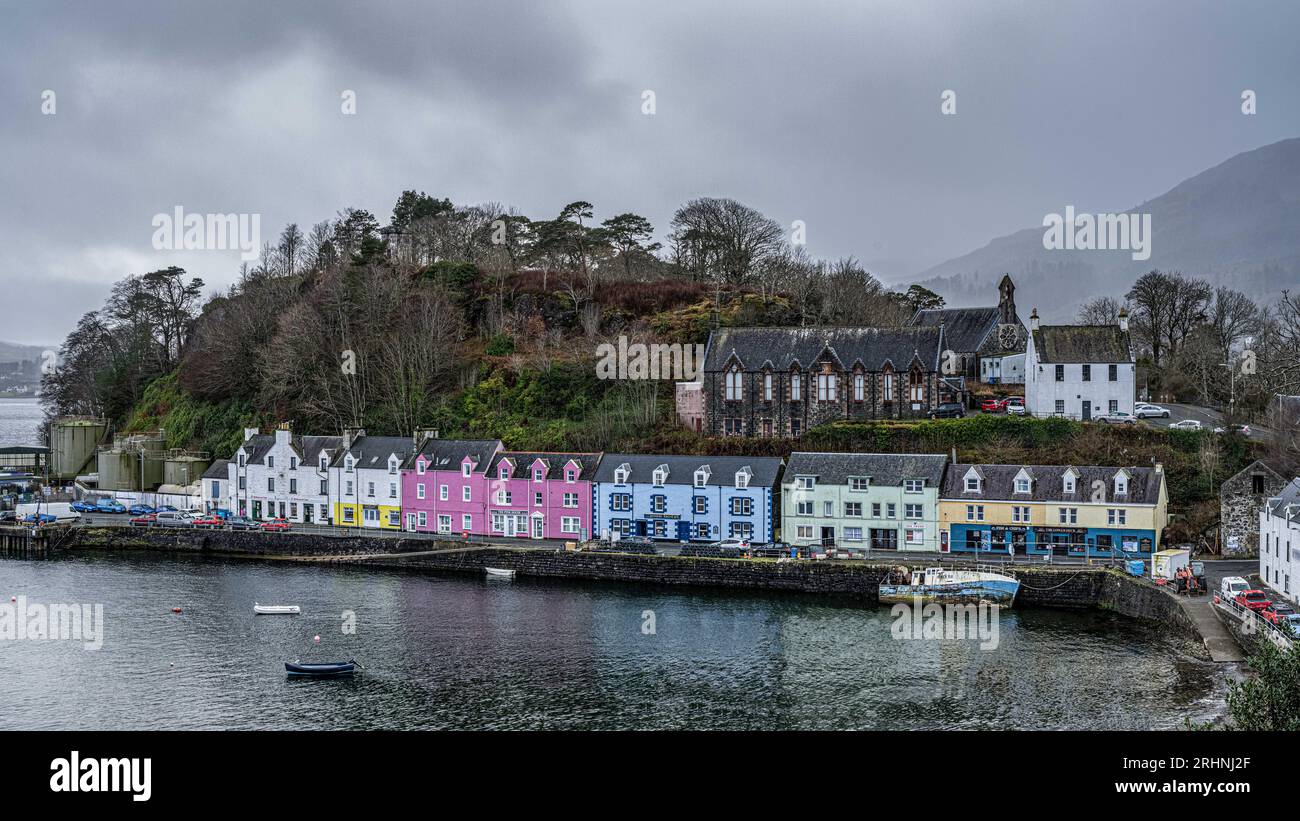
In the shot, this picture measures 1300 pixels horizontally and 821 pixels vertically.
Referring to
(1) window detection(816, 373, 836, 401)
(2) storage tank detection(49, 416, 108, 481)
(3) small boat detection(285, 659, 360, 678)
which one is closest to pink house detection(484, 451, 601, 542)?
(1) window detection(816, 373, 836, 401)

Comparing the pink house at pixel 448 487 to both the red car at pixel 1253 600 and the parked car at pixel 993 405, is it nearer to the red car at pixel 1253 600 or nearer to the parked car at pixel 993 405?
the parked car at pixel 993 405

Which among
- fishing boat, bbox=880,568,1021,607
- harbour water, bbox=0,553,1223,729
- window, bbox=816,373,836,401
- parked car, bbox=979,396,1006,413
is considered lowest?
harbour water, bbox=0,553,1223,729

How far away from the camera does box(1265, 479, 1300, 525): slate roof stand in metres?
36.7

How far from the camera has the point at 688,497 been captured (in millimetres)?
52688

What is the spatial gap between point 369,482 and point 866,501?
29246mm

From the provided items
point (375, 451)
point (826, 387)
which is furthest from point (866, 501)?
point (375, 451)

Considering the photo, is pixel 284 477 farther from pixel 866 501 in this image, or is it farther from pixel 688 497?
pixel 866 501

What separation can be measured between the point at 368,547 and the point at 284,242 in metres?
54.7

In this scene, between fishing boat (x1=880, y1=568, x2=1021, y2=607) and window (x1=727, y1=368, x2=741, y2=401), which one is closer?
fishing boat (x1=880, y1=568, x2=1021, y2=607)

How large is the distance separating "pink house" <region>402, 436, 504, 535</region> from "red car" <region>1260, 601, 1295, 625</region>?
37406 millimetres

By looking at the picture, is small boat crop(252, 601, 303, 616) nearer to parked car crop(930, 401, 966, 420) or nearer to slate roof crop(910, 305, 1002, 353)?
parked car crop(930, 401, 966, 420)

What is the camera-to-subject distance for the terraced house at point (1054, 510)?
1813 inches

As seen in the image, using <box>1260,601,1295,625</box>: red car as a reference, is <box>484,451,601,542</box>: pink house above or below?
above
